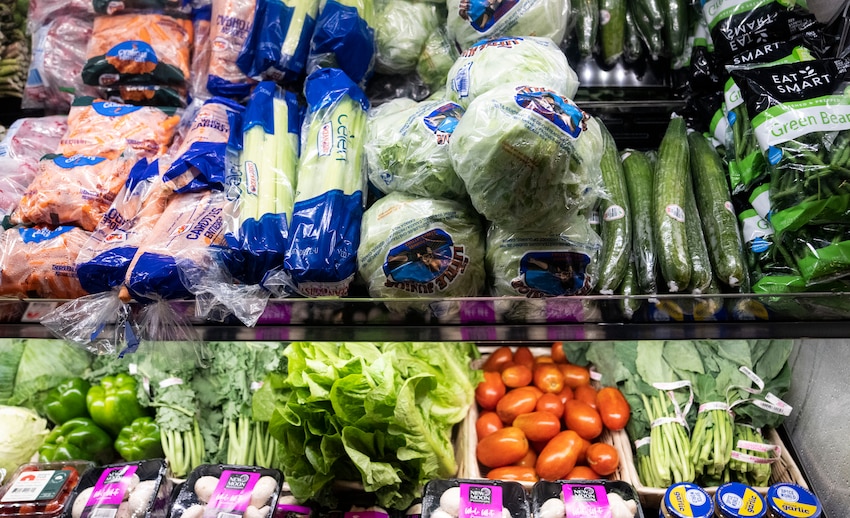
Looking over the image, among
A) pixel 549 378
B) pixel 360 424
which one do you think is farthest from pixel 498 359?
pixel 360 424

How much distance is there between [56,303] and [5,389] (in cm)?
127

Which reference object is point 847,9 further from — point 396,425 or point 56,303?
point 56,303

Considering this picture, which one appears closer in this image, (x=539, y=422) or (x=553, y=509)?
(x=553, y=509)

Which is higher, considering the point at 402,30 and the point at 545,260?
the point at 402,30

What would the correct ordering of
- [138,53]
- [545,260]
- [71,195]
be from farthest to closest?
[138,53]
[71,195]
[545,260]

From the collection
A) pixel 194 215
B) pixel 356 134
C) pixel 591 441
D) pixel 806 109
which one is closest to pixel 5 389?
pixel 194 215

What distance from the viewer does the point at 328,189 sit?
128 centimetres

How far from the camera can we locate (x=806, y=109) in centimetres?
119

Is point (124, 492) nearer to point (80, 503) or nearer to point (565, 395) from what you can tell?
point (80, 503)

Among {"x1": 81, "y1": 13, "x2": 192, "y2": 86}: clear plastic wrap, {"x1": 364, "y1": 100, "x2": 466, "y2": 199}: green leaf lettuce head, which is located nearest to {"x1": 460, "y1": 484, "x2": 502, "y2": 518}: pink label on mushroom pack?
{"x1": 364, "y1": 100, "x2": 466, "y2": 199}: green leaf lettuce head

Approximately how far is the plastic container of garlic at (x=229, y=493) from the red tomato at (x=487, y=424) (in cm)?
70

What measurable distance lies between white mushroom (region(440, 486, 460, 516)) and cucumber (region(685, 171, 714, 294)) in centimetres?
77

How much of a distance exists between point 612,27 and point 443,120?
0.77 meters

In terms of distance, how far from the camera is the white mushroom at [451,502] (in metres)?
1.46
